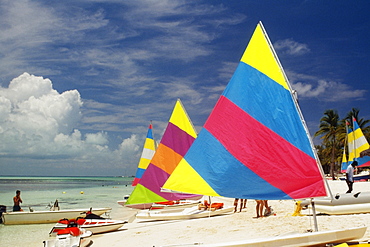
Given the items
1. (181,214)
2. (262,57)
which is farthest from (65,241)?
(262,57)

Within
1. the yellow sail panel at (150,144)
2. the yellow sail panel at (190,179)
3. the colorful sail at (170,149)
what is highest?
the yellow sail panel at (150,144)

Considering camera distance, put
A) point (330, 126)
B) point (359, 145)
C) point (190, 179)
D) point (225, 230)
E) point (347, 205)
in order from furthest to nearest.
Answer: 1. point (330, 126)
2. point (359, 145)
3. point (347, 205)
4. point (225, 230)
5. point (190, 179)

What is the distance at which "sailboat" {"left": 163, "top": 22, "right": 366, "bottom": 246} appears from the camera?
5.92 m

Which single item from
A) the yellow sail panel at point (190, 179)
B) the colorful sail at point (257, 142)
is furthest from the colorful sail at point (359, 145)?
A: the colorful sail at point (257, 142)

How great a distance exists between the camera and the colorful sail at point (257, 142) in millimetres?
5941

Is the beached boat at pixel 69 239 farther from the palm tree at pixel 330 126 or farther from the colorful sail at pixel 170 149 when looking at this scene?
the palm tree at pixel 330 126

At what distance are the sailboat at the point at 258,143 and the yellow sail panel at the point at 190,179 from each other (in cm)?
2

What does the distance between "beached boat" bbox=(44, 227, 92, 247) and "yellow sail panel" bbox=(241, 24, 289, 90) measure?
759 centimetres

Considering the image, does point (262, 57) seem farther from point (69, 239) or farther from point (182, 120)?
point (69, 239)

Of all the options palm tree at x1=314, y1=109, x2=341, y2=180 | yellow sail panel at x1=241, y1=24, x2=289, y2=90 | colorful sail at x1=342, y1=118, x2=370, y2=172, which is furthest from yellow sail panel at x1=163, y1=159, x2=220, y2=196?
palm tree at x1=314, y1=109, x2=341, y2=180

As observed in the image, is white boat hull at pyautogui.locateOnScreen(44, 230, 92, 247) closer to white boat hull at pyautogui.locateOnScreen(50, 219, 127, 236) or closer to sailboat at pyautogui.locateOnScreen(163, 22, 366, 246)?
white boat hull at pyautogui.locateOnScreen(50, 219, 127, 236)

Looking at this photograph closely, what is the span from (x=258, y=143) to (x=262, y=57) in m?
1.74

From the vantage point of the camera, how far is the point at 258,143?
637cm

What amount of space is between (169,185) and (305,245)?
3297 millimetres
